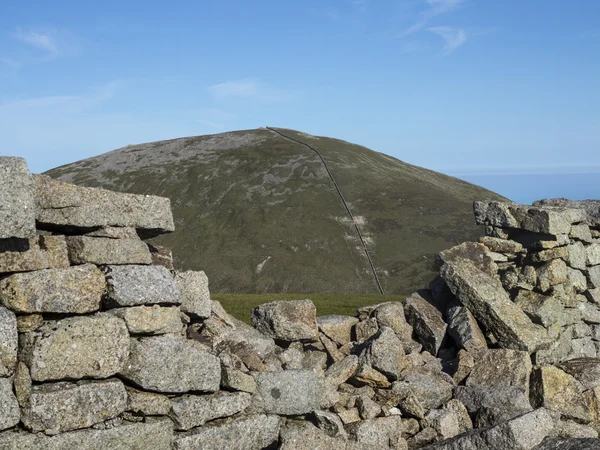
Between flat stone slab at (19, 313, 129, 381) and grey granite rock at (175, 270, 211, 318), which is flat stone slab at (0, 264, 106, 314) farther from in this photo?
grey granite rock at (175, 270, 211, 318)

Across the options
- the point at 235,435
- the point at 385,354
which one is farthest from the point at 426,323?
the point at 235,435

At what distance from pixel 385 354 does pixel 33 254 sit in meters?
6.54

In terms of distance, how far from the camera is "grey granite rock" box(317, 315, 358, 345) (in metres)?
14.6

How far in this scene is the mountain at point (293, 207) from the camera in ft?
210

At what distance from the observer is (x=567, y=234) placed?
16547 millimetres

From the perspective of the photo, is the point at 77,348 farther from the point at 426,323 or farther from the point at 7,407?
the point at 426,323

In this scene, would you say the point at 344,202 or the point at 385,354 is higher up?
the point at 344,202

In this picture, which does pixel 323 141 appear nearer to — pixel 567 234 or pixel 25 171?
pixel 567 234

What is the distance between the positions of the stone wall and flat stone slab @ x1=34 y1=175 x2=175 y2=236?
0.06ft

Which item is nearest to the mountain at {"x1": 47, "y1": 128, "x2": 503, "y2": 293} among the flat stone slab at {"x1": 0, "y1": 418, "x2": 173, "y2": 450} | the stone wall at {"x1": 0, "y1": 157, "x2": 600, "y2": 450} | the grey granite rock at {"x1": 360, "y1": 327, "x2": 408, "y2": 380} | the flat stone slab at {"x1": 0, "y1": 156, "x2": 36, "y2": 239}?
the stone wall at {"x1": 0, "y1": 157, "x2": 600, "y2": 450}

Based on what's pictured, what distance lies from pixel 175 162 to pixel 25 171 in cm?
8147

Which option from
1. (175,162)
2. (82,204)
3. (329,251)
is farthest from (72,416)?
(175,162)

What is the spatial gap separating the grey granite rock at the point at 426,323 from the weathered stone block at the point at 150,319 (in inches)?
261

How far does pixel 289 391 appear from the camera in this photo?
35.0ft
